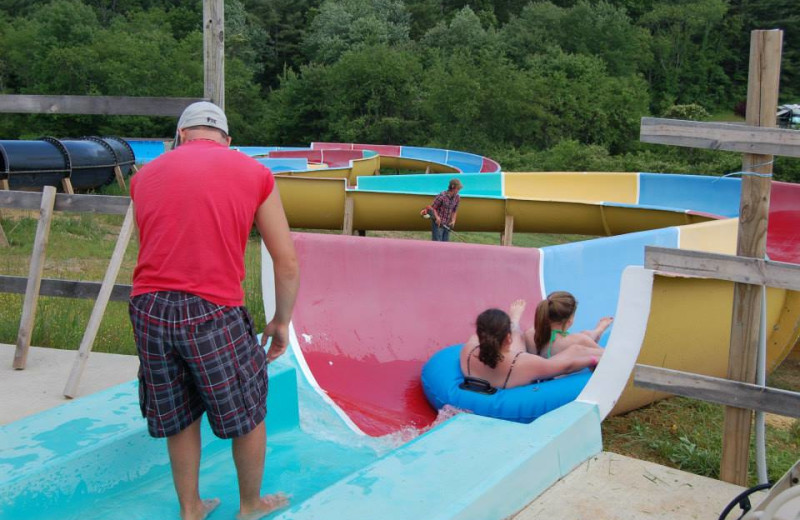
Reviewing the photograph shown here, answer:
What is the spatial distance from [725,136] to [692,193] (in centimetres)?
1038

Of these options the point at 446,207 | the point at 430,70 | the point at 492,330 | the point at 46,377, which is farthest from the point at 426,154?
the point at 492,330

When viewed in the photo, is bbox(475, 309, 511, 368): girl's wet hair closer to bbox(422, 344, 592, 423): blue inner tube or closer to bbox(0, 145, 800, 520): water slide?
bbox(422, 344, 592, 423): blue inner tube

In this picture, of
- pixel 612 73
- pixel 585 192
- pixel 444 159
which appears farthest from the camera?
pixel 612 73

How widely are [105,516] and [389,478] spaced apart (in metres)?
1.10

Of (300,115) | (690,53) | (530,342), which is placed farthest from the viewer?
(690,53)

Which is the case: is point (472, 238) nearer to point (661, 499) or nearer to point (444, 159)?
point (444, 159)

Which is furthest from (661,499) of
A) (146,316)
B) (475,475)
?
(146,316)

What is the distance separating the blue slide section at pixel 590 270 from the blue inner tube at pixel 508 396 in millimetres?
1022

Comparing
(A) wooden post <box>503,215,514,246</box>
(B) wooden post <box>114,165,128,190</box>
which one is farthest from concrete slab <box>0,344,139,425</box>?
(B) wooden post <box>114,165,128,190</box>

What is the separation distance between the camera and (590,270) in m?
5.52

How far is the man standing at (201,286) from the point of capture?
267cm

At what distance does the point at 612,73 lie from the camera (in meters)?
44.7

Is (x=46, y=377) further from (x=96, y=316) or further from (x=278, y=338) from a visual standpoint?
(x=278, y=338)

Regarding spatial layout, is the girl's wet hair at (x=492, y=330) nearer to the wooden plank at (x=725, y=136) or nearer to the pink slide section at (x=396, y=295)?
the pink slide section at (x=396, y=295)
